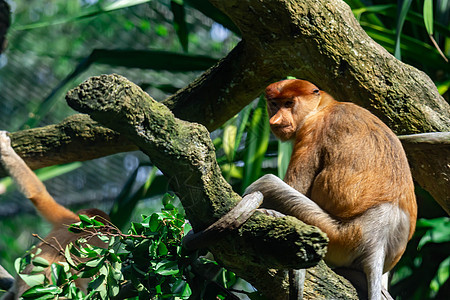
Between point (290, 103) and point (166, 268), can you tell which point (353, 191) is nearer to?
point (290, 103)

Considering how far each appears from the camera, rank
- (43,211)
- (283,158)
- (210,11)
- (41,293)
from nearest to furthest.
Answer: (41,293) → (43,211) → (283,158) → (210,11)

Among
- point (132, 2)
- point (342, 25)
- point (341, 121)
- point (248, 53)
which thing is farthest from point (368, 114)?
point (132, 2)

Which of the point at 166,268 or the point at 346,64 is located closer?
the point at 166,268

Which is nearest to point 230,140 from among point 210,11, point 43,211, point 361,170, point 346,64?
point 210,11

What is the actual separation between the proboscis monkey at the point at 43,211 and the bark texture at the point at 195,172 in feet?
4.28

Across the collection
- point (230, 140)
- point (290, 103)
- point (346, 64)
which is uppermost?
point (346, 64)

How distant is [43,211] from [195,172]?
213 cm

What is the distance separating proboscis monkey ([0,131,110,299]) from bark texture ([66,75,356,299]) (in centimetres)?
131

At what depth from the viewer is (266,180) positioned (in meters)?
1.92

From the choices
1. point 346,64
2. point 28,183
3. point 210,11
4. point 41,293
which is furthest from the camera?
point 210,11

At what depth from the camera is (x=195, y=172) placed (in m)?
1.27

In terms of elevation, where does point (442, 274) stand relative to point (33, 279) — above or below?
below

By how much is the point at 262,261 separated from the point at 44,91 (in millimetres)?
5516

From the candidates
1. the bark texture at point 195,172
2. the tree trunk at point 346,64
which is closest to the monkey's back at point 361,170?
the tree trunk at point 346,64
